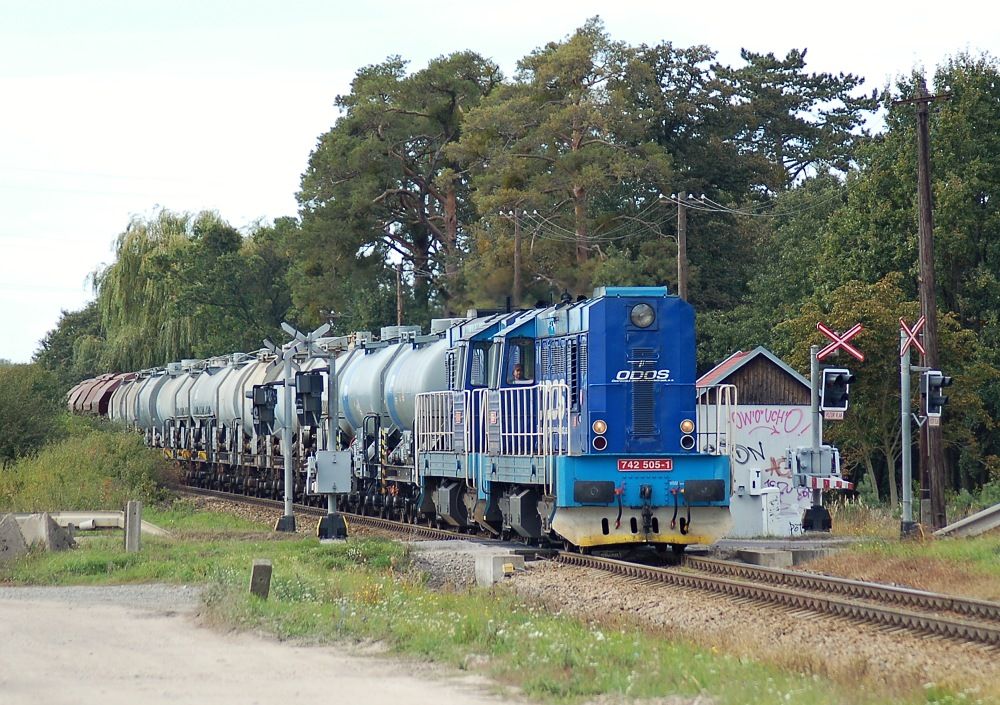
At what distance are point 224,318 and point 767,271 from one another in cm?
3185

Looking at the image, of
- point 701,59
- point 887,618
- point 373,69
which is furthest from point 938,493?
point 373,69

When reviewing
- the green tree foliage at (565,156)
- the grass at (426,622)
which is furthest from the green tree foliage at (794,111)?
the grass at (426,622)

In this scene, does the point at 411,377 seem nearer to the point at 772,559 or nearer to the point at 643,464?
the point at 643,464

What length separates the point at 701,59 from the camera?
55188 millimetres

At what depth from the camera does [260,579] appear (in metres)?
15.5

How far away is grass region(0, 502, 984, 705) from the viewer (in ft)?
33.8

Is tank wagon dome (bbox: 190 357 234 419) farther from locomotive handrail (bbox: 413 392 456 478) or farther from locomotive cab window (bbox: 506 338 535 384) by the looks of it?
locomotive cab window (bbox: 506 338 535 384)

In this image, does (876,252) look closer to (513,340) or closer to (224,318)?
(513,340)

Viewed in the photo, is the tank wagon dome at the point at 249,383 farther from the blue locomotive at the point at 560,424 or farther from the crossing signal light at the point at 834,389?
the crossing signal light at the point at 834,389

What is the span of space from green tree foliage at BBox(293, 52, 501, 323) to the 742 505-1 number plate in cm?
4091

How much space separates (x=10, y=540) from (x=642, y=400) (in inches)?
366

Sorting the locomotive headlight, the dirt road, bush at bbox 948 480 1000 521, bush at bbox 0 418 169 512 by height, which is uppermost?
the locomotive headlight

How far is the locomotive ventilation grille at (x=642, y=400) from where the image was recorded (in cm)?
2053

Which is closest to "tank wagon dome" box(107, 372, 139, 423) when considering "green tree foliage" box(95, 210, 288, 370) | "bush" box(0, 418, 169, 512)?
"green tree foliage" box(95, 210, 288, 370)
